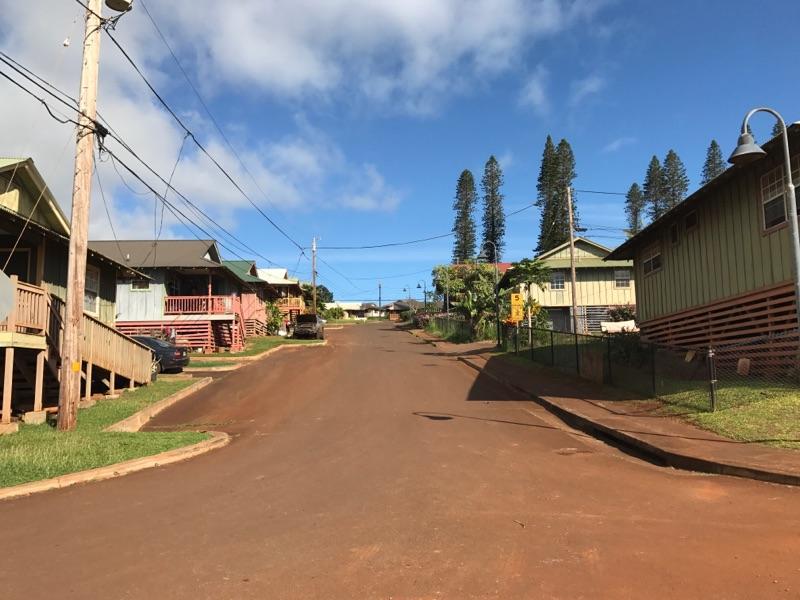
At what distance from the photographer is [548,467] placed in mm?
8969

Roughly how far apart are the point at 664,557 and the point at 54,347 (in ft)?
46.1

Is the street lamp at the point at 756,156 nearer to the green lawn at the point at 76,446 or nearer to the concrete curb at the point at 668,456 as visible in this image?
the concrete curb at the point at 668,456

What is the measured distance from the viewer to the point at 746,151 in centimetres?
978

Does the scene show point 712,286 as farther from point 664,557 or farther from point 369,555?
point 369,555

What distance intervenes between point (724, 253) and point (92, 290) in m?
18.5

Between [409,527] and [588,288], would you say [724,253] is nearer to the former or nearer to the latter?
[409,527]

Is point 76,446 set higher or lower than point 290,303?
lower

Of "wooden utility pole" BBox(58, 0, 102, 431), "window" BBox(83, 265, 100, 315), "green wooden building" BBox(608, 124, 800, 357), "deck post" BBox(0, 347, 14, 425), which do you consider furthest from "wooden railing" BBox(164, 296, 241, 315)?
"green wooden building" BBox(608, 124, 800, 357)

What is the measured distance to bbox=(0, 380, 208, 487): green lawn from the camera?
8.77m

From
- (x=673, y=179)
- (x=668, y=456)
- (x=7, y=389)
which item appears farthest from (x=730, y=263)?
(x=673, y=179)

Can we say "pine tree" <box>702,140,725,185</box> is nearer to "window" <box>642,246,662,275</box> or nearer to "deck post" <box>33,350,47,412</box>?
"window" <box>642,246,662,275</box>

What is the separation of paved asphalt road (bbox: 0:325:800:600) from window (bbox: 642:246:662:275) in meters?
10.1

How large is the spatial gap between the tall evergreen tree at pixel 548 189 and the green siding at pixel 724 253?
5709cm

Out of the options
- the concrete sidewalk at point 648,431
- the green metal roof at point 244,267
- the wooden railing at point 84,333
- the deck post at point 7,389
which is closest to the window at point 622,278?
the concrete sidewalk at point 648,431
